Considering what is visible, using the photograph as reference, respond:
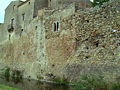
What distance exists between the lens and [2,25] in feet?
108

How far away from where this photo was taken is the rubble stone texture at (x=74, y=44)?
46.9 ft

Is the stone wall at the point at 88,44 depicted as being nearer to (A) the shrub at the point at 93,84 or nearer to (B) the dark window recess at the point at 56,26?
(B) the dark window recess at the point at 56,26

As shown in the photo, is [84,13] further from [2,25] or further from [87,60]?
[2,25]

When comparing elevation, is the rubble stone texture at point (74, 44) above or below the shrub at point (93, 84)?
above

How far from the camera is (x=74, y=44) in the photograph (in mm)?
16859

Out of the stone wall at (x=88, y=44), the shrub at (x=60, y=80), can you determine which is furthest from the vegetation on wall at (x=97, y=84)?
the shrub at (x=60, y=80)

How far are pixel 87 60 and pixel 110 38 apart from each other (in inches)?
91.0

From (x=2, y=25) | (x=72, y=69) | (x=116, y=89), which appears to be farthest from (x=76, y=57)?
(x=2, y=25)

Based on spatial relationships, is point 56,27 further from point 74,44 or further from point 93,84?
point 93,84

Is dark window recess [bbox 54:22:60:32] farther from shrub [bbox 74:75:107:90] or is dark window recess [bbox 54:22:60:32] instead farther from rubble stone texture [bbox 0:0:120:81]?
shrub [bbox 74:75:107:90]

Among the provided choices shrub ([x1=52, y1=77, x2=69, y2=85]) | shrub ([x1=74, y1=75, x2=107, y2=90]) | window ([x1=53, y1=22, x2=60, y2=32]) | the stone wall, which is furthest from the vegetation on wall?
window ([x1=53, y1=22, x2=60, y2=32])

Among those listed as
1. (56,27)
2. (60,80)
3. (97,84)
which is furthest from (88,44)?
(56,27)

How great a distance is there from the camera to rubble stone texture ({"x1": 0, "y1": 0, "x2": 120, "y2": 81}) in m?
14.3

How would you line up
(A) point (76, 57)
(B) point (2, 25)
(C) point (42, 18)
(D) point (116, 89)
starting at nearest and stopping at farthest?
1. (D) point (116, 89)
2. (A) point (76, 57)
3. (C) point (42, 18)
4. (B) point (2, 25)
